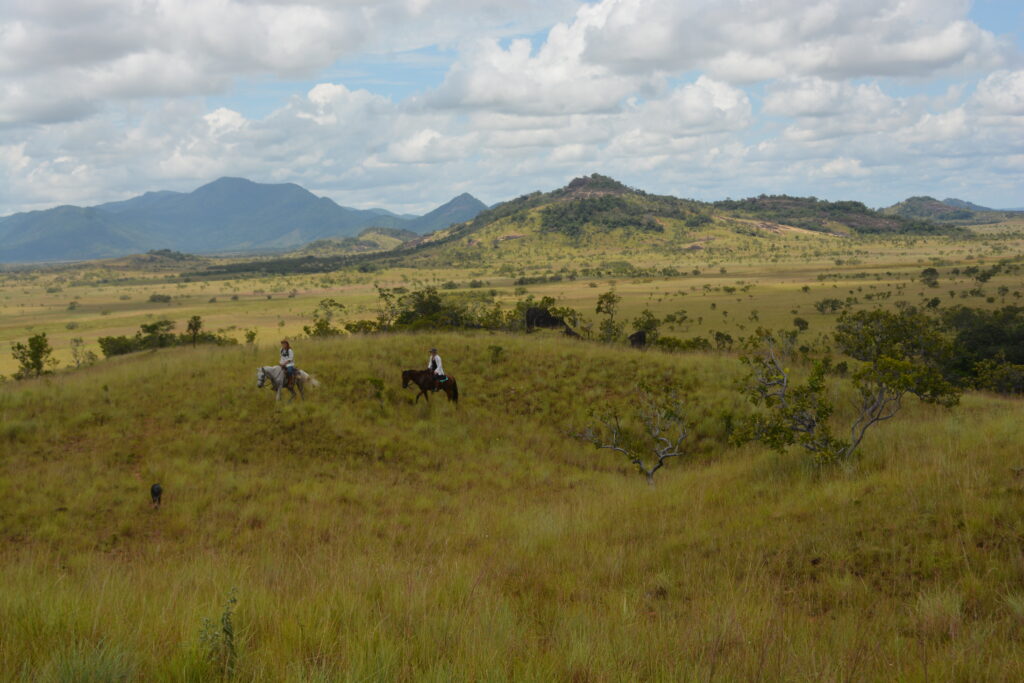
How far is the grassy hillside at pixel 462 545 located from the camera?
13.2 feet

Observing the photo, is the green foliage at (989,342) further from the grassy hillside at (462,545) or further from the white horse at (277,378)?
the white horse at (277,378)

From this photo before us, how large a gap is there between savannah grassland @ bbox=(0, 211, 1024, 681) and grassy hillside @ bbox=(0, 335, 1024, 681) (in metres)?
0.05

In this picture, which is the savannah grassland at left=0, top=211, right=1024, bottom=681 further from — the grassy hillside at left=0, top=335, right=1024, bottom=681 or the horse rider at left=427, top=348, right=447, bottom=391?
the horse rider at left=427, top=348, right=447, bottom=391

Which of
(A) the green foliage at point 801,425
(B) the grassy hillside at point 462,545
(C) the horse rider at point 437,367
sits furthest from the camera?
(C) the horse rider at point 437,367

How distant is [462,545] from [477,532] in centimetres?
81

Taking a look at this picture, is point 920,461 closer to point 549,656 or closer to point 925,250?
point 549,656

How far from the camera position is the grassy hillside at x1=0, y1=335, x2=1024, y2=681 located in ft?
13.2

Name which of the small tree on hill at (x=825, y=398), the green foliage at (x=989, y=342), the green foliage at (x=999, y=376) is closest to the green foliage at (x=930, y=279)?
the green foliage at (x=989, y=342)

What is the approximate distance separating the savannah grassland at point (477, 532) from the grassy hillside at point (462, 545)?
0.05 meters

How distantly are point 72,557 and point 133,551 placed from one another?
3.09 ft

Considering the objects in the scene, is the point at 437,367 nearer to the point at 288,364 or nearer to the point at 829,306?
the point at 288,364

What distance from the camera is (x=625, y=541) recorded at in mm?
8547

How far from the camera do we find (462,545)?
9273mm

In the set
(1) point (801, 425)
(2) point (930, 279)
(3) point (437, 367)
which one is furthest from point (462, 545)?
(2) point (930, 279)
